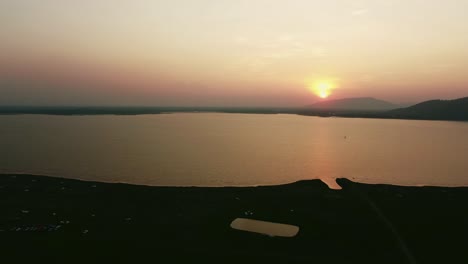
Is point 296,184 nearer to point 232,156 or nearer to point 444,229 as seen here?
point 444,229

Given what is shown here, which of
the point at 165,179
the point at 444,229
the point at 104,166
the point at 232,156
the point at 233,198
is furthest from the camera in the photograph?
the point at 232,156

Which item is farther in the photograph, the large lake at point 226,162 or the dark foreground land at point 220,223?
the large lake at point 226,162

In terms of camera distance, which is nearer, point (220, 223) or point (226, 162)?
point (220, 223)

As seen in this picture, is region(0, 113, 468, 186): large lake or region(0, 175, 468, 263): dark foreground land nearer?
region(0, 175, 468, 263): dark foreground land

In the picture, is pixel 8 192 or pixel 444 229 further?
pixel 8 192

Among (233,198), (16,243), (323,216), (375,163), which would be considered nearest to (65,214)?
(16,243)

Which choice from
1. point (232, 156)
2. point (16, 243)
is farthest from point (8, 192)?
point (232, 156)

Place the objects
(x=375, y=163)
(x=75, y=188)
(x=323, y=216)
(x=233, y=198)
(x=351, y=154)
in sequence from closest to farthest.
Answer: (x=323, y=216), (x=233, y=198), (x=75, y=188), (x=375, y=163), (x=351, y=154)
